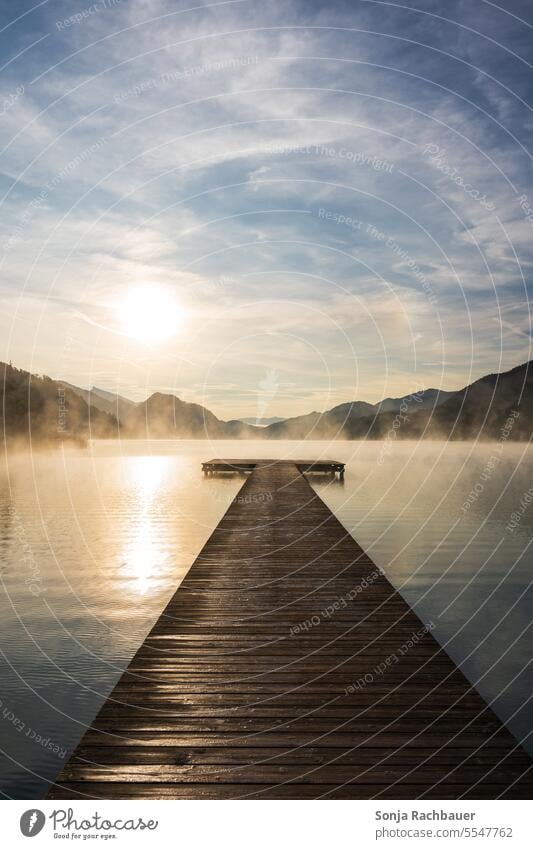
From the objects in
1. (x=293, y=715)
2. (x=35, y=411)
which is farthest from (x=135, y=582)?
(x=35, y=411)

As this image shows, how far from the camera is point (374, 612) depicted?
9906 millimetres

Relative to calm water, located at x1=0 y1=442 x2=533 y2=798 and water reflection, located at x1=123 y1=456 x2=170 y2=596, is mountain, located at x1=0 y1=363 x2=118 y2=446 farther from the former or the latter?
calm water, located at x1=0 y1=442 x2=533 y2=798

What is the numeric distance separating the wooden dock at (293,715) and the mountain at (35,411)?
3805 inches

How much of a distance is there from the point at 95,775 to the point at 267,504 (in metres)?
18.8

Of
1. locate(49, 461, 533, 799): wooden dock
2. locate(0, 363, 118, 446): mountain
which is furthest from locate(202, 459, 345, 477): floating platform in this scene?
locate(0, 363, 118, 446): mountain

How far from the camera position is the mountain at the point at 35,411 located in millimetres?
117938

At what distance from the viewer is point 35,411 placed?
153875mm

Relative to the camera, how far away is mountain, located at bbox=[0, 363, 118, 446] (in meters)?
118

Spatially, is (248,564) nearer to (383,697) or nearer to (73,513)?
(383,697)

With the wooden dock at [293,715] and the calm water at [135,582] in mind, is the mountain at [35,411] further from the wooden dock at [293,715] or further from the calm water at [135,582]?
the wooden dock at [293,715]

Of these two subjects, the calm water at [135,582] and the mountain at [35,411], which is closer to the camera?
the calm water at [135,582]

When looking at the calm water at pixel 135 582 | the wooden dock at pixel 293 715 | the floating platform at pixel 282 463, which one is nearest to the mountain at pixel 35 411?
the floating platform at pixel 282 463

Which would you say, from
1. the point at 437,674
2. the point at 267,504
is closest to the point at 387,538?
the point at 267,504

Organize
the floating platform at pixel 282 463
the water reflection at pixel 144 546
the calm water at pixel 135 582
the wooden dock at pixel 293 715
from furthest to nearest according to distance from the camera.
→ the floating platform at pixel 282 463 → the water reflection at pixel 144 546 → the calm water at pixel 135 582 → the wooden dock at pixel 293 715
